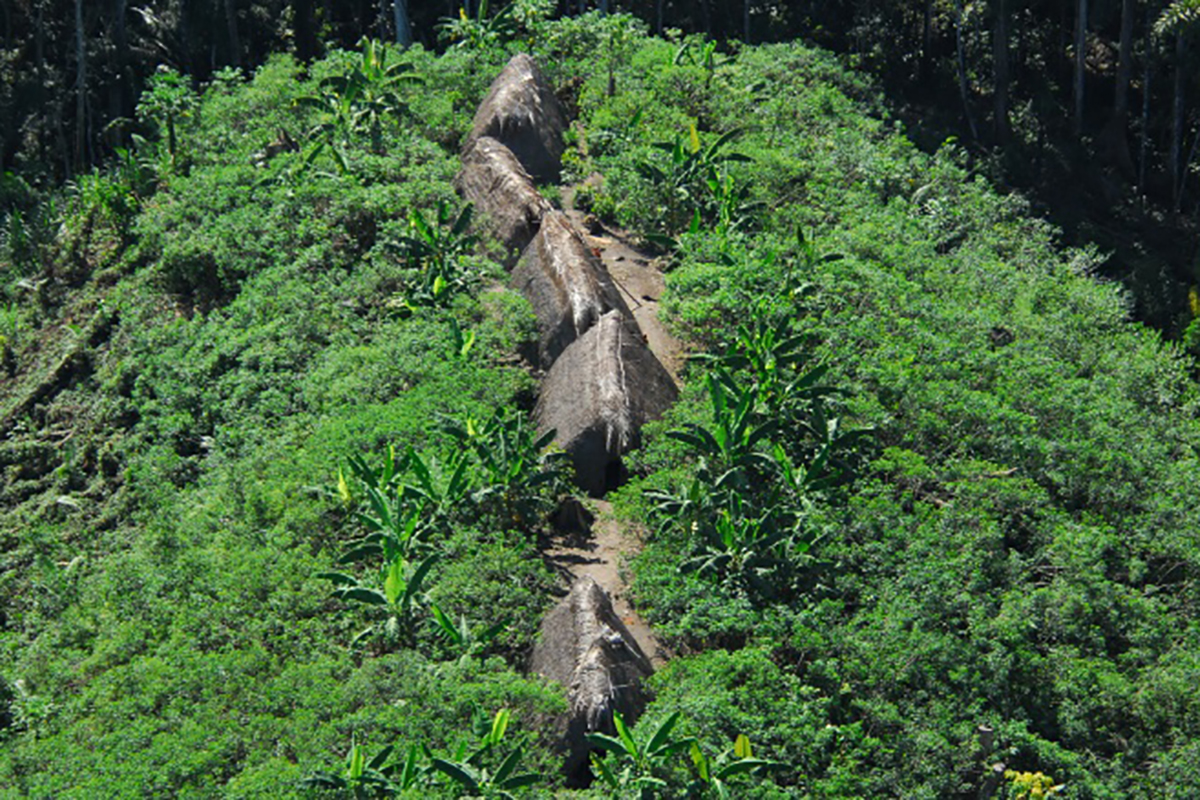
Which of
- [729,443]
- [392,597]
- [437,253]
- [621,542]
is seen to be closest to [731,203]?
[437,253]

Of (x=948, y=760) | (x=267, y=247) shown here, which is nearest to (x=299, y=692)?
(x=948, y=760)

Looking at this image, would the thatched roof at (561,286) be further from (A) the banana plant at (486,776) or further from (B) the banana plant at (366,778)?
(B) the banana plant at (366,778)

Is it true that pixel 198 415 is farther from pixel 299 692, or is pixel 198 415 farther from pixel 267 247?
pixel 299 692

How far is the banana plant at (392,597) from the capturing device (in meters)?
15.0

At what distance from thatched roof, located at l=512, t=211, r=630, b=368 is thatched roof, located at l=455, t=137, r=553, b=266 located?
1.68 ft

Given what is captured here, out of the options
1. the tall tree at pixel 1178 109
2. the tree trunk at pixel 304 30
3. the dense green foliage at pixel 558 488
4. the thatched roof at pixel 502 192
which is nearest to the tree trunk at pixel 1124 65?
the tall tree at pixel 1178 109

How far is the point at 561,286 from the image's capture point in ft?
67.3

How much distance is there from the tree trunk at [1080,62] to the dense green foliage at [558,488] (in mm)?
11828

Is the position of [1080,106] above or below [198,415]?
above

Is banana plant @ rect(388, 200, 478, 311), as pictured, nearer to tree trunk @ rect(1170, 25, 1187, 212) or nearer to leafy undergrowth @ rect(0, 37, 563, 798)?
leafy undergrowth @ rect(0, 37, 563, 798)

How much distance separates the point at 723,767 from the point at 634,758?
773 mm

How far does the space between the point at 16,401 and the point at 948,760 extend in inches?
636

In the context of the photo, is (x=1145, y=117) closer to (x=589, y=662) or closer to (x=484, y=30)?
(x=484, y=30)

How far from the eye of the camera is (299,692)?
1423cm
